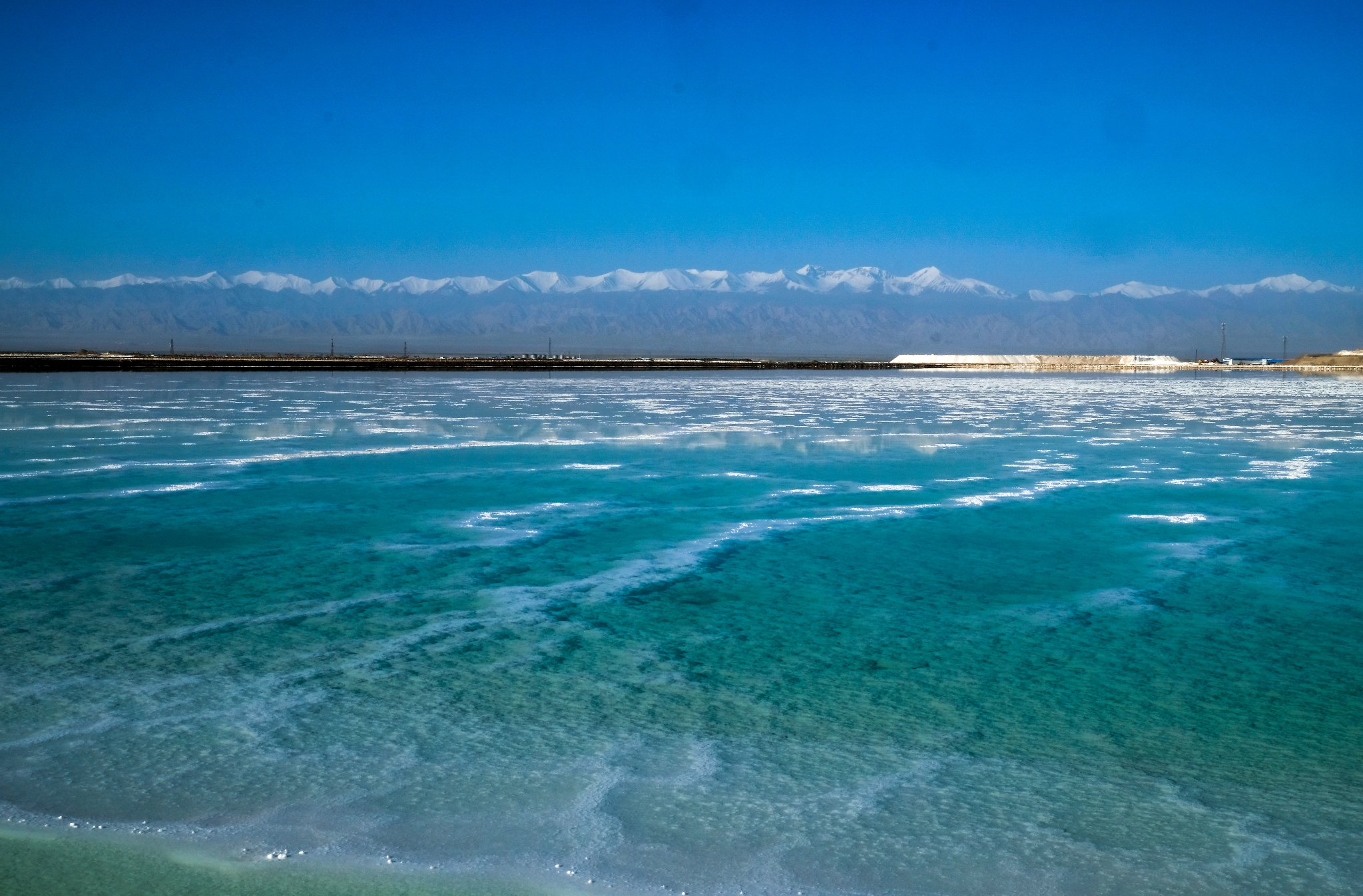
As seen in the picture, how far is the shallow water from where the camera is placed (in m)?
3.29

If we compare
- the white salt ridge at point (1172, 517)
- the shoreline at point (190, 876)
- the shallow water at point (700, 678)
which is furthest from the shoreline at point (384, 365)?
the shoreline at point (190, 876)

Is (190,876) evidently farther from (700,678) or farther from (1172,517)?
(1172,517)

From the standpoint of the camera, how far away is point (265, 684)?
187 inches

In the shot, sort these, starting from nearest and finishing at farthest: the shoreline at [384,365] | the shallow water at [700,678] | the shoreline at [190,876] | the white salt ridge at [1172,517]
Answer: the shoreline at [190,876] < the shallow water at [700,678] < the white salt ridge at [1172,517] < the shoreline at [384,365]

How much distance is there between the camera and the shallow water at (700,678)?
10.8ft

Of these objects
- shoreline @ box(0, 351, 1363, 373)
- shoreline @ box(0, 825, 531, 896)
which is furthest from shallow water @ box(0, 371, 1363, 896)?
shoreline @ box(0, 351, 1363, 373)

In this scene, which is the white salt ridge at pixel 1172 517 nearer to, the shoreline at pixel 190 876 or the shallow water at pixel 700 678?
the shallow water at pixel 700 678

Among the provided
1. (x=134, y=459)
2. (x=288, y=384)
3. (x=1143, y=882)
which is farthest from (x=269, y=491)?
(x=288, y=384)

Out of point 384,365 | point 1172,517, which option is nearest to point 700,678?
point 1172,517

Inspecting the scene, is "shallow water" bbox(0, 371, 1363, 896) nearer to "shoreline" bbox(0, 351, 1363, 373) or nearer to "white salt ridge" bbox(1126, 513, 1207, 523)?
"white salt ridge" bbox(1126, 513, 1207, 523)

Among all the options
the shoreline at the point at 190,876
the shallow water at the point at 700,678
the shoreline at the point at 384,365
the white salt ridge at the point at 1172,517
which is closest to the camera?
the shoreline at the point at 190,876

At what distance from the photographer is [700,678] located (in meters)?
4.98

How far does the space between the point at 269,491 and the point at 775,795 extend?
8623 millimetres

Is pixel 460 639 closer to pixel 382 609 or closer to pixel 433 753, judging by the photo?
pixel 382 609
